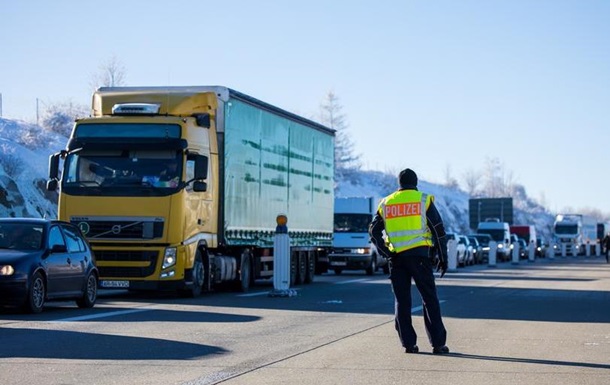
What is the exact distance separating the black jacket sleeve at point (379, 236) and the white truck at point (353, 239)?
2934 cm

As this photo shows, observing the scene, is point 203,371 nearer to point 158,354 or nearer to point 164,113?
point 158,354

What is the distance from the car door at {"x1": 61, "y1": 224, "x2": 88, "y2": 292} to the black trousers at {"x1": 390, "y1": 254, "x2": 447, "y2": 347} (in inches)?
313

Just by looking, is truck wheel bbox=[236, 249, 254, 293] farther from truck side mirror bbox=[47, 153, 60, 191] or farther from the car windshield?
the car windshield

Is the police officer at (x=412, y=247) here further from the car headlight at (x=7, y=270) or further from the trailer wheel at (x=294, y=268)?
the trailer wheel at (x=294, y=268)

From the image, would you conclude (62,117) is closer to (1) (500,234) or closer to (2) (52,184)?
(1) (500,234)

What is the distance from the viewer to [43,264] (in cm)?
1908

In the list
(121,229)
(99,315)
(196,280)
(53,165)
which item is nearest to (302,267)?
(196,280)

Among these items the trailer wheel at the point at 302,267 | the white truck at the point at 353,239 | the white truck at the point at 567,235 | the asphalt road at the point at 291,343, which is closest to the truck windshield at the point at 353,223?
the white truck at the point at 353,239

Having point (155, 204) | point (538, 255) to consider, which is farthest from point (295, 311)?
point (538, 255)

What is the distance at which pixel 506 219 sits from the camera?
318 feet

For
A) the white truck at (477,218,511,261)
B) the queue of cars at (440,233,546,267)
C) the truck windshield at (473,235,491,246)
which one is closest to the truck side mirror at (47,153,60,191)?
the queue of cars at (440,233,546,267)

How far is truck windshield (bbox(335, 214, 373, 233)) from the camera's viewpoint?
44.0 meters

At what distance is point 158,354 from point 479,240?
61.1 m

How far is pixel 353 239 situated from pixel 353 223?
736 mm
